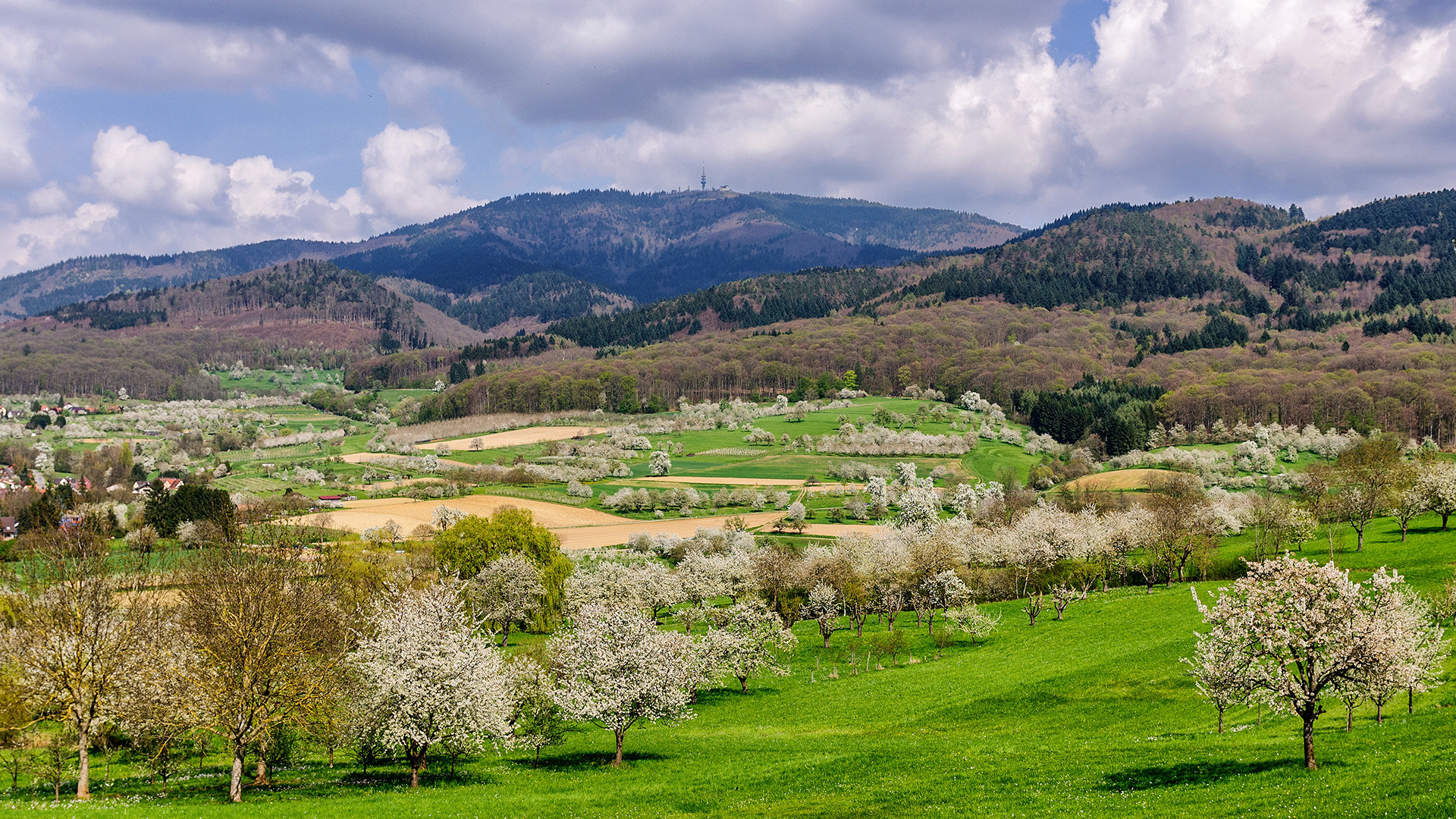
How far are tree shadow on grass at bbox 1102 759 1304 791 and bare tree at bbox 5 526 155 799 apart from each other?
3180cm

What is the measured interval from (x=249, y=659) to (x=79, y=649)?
5155mm

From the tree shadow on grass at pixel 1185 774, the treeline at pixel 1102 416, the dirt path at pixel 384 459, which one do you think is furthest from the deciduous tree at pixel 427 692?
the treeline at pixel 1102 416

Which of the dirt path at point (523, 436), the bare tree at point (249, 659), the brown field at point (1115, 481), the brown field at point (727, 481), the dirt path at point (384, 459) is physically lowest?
the brown field at point (1115, 481)

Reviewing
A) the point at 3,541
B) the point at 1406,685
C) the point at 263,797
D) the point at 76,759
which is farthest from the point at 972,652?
the point at 3,541

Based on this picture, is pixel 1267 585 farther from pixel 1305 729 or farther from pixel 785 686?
pixel 785 686

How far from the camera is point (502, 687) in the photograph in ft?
115

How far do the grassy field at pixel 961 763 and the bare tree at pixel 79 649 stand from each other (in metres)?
2.80

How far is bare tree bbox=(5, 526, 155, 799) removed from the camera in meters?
29.7

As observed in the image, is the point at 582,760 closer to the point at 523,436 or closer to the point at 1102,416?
the point at 523,436

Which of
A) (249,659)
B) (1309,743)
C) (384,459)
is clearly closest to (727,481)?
(384,459)

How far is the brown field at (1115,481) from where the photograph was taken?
398ft

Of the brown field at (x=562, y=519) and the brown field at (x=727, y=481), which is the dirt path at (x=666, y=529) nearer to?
the brown field at (x=562, y=519)

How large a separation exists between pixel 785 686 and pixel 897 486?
74625 mm

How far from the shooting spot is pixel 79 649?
2977 cm
